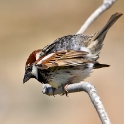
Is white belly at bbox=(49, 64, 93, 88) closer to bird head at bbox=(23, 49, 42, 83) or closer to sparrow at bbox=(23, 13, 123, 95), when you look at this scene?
sparrow at bbox=(23, 13, 123, 95)

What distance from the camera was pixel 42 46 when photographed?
5988 mm

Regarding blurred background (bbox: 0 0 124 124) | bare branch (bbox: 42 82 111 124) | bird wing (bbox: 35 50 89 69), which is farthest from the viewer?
blurred background (bbox: 0 0 124 124)

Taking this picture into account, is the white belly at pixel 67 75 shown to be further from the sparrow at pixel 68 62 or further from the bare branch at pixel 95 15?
the bare branch at pixel 95 15

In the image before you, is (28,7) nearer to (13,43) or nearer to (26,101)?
(13,43)

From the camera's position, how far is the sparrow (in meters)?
2.91

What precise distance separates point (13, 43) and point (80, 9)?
1235 mm

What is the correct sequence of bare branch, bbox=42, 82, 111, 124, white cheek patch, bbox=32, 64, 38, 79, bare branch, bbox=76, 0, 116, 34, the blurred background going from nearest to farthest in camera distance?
bare branch, bbox=42, 82, 111, 124, white cheek patch, bbox=32, 64, 38, 79, bare branch, bbox=76, 0, 116, 34, the blurred background

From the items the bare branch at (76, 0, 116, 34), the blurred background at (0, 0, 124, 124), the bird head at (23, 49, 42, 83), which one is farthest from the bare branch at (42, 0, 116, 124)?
the blurred background at (0, 0, 124, 124)

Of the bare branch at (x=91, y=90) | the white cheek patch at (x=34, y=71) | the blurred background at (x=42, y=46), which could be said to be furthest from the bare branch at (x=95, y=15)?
the blurred background at (x=42, y=46)

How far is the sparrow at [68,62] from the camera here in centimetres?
291

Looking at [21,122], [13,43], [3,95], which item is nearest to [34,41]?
[13,43]

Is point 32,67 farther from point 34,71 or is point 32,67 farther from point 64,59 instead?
point 64,59

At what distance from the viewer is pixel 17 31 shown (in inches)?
257

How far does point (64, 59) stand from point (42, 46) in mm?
3046
